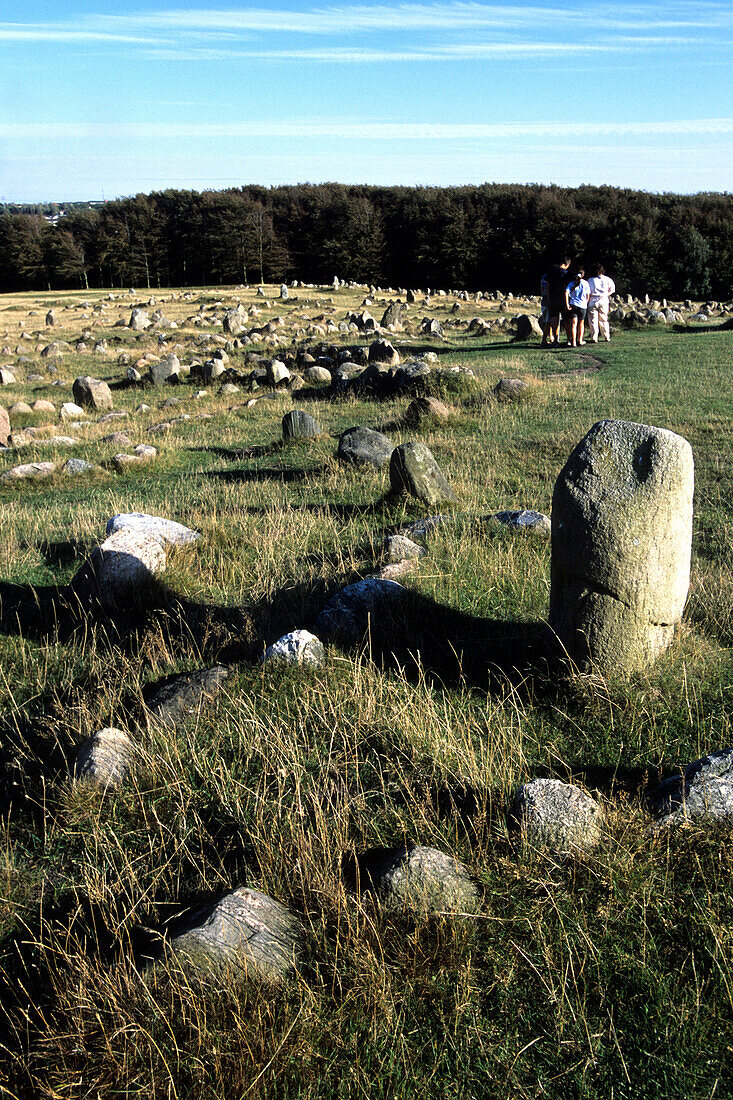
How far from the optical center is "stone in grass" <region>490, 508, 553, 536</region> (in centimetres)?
693

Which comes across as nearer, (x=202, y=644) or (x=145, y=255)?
(x=202, y=644)

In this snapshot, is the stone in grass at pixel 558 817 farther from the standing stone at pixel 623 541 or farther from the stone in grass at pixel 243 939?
the standing stone at pixel 623 541

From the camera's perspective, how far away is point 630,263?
41.9m

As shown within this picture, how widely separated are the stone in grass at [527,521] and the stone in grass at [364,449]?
3.16 m

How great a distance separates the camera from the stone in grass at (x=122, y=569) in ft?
21.0

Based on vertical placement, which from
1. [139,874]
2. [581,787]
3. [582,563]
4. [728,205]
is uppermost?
[728,205]

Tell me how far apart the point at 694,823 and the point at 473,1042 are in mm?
1263

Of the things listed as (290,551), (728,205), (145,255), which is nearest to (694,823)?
(290,551)

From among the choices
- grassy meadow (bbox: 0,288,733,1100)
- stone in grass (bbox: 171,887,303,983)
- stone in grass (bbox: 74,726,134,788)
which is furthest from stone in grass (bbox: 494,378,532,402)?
stone in grass (bbox: 171,887,303,983)

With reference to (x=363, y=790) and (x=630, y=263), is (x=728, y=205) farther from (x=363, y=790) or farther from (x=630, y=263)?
(x=363, y=790)

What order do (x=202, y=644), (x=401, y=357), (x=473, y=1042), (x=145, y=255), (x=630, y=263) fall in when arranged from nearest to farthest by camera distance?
(x=473, y=1042) < (x=202, y=644) < (x=401, y=357) < (x=630, y=263) < (x=145, y=255)

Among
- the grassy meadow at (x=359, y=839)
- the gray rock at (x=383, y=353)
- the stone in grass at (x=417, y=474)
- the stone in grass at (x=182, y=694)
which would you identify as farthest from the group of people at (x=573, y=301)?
the stone in grass at (x=182, y=694)

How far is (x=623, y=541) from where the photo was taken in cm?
411

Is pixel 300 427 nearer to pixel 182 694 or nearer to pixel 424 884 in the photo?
pixel 182 694
